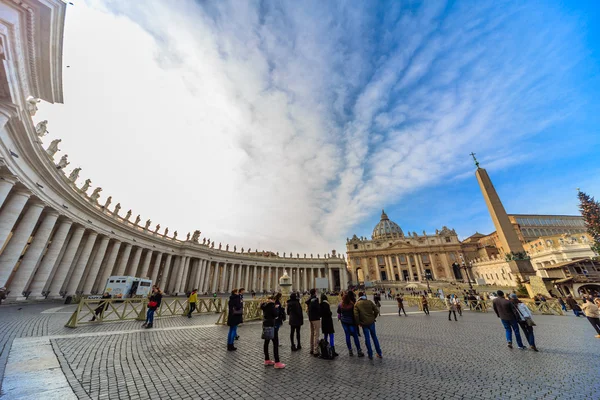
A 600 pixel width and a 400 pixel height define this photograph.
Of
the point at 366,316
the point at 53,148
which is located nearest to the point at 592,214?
the point at 366,316

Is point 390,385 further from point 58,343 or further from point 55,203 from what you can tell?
point 55,203

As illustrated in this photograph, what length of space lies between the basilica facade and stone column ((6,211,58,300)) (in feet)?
255

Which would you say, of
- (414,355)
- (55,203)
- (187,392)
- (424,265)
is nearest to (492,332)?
(414,355)

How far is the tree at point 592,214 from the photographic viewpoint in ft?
97.4

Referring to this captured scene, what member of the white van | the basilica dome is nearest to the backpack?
the white van

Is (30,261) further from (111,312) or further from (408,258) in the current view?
(408,258)

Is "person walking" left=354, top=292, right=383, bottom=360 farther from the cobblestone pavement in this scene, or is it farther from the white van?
the white van

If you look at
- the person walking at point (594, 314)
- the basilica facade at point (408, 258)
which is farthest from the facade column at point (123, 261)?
the basilica facade at point (408, 258)

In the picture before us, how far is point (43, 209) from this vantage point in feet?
65.7

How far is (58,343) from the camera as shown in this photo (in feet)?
22.4

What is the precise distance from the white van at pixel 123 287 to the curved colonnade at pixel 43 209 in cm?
462

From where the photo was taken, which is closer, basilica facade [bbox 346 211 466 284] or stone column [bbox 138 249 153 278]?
stone column [bbox 138 249 153 278]

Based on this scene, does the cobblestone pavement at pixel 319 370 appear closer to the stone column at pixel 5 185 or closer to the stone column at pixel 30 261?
the stone column at pixel 5 185

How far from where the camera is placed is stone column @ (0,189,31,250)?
15039 millimetres
